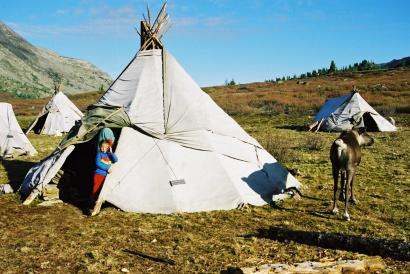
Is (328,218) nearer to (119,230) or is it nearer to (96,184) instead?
(119,230)

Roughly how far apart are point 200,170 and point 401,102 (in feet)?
120

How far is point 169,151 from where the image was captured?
9555 mm

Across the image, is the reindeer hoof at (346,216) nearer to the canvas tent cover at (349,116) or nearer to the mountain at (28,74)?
the canvas tent cover at (349,116)

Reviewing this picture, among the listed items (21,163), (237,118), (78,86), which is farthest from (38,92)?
(21,163)

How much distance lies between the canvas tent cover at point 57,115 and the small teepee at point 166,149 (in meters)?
A: 16.3

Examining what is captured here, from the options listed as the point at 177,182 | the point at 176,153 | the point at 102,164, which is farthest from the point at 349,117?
the point at 102,164

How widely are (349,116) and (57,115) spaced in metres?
18.3

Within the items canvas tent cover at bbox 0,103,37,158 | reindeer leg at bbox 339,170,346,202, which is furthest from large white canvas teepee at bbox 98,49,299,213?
canvas tent cover at bbox 0,103,37,158

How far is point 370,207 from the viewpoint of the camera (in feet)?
30.6

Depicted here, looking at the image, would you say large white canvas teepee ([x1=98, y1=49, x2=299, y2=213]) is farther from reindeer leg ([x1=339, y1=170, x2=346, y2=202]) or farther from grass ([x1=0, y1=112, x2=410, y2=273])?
reindeer leg ([x1=339, y1=170, x2=346, y2=202])

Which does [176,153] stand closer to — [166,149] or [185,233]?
[166,149]

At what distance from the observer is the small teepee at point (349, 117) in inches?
965

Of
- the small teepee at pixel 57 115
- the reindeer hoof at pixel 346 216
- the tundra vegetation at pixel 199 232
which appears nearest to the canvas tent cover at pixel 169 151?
the tundra vegetation at pixel 199 232

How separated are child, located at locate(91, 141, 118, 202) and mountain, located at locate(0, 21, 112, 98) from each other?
66.0 m
